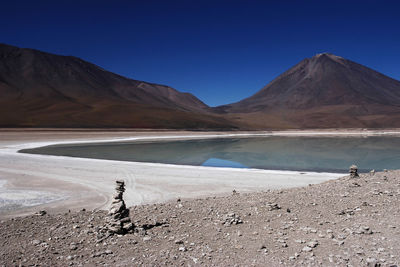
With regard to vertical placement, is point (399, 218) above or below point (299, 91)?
below

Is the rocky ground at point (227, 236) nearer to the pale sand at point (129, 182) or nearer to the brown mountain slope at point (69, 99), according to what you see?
the pale sand at point (129, 182)

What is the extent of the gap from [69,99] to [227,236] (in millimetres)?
125530

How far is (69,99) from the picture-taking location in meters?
118

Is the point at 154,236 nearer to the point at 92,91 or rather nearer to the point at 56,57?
the point at 92,91

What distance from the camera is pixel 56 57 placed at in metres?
174

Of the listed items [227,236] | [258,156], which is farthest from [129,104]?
[227,236]

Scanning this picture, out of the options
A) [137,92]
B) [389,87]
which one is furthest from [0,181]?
[389,87]

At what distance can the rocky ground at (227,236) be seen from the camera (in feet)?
13.9

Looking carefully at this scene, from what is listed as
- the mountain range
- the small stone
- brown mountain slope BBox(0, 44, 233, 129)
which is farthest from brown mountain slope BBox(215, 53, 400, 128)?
the small stone

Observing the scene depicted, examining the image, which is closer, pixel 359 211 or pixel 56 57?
pixel 359 211

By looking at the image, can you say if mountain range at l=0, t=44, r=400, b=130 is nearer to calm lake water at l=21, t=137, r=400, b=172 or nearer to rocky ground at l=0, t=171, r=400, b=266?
calm lake water at l=21, t=137, r=400, b=172

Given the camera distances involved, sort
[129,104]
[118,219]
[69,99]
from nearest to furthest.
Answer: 1. [118,219]
2. [129,104]
3. [69,99]

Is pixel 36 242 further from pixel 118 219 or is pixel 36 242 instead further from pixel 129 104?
pixel 129 104

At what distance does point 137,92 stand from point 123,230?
181 metres
